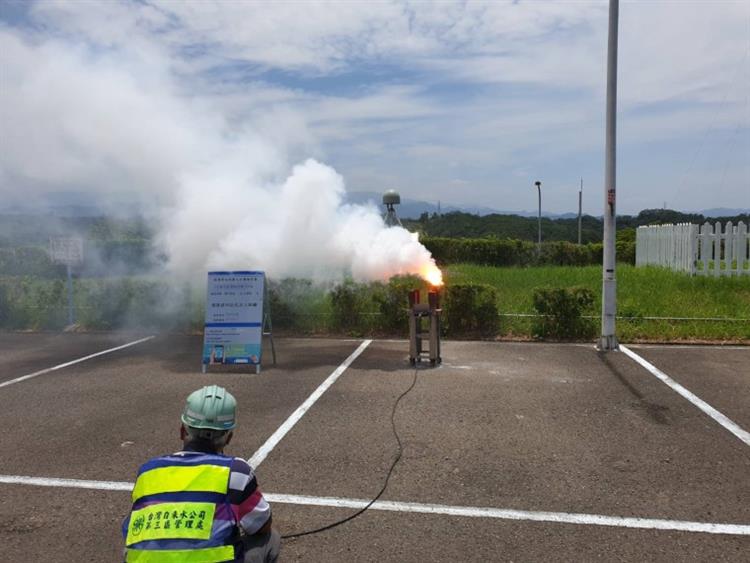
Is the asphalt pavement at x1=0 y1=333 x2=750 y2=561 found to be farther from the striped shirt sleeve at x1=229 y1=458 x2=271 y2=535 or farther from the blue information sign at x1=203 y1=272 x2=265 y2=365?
the striped shirt sleeve at x1=229 y1=458 x2=271 y2=535

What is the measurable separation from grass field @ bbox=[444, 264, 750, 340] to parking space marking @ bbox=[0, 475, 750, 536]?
6.54 meters

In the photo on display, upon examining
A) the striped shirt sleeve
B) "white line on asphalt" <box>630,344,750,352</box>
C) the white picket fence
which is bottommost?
"white line on asphalt" <box>630,344,750,352</box>

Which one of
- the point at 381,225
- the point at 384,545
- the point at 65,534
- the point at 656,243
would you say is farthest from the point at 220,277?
the point at 656,243

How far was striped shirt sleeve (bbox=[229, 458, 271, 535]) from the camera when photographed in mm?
2449

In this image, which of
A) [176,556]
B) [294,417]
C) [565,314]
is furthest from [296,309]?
[176,556]

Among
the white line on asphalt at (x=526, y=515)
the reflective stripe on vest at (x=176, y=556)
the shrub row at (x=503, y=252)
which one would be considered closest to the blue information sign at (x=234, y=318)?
the white line on asphalt at (x=526, y=515)

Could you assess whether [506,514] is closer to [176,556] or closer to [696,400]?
[176,556]

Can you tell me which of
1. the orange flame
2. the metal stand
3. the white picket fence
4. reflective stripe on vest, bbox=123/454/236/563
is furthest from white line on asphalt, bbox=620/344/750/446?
the white picket fence

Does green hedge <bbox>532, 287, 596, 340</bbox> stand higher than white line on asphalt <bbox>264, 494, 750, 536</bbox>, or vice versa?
green hedge <bbox>532, 287, 596, 340</bbox>

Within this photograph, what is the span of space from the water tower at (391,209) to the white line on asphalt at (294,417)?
2.94 m

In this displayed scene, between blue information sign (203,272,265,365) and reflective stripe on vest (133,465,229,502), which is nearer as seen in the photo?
reflective stripe on vest (133,465,229,502)

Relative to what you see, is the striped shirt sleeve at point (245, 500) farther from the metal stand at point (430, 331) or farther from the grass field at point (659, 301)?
the grass field at point (659, 301)

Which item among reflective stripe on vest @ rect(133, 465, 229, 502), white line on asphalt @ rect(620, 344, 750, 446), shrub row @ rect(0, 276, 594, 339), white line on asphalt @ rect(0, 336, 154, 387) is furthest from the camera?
shrub row @ rect(0, 276, 594, 339)

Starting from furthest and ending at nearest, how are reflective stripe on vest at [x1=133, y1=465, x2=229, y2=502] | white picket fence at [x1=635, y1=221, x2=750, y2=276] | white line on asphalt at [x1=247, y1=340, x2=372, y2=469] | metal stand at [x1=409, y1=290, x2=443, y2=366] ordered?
white picket fence at [x1=635, y1=221, x2=750, y2=276] → metal stand at [x1=409, y1=290, x2=443, y2=366] → white line on asphalt at [x1=247, y1=340, x2=372, y2=469] → reflective stripe on vest at [x1=133, y1=465, x2=229, y2=502]
